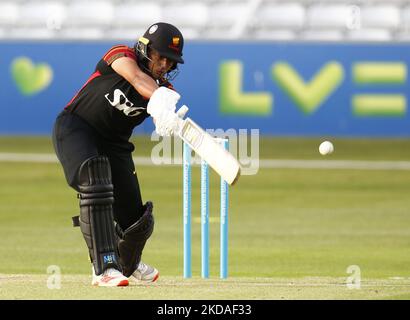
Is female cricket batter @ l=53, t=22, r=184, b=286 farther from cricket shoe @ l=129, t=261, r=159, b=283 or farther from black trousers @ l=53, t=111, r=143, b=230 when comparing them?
cricket shoe @ l=129, t=261, r=159, b=283

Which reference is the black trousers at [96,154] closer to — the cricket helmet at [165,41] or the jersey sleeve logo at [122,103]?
the jersey sleeve logo at [122,103]

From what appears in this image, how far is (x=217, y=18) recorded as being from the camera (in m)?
23.2

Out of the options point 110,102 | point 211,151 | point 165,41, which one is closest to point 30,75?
point 110,102

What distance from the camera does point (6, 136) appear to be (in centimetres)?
2245

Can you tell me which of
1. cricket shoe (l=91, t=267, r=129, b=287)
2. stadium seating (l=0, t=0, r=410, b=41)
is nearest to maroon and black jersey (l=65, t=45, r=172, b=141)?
cricket shoe (l=91, t=267, r=129, b=287)

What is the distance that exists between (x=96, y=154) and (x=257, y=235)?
5.11 metres

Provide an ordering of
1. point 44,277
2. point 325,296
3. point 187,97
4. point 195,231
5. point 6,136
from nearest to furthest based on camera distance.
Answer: point 325,296 → point 44,277 → point 195,231 → point 187,97 → point 6,136

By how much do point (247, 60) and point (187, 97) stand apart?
4.10 ft

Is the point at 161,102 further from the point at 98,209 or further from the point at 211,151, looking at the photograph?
the point at 98,209

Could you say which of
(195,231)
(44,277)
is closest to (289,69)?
(195,231)

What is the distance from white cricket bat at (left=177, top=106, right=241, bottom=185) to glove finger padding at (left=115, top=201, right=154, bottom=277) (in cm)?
120

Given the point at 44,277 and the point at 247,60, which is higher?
the point at 247,60

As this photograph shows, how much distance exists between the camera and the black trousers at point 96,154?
6.93m
